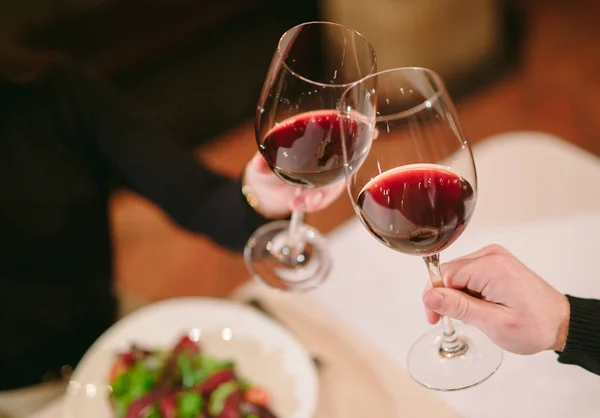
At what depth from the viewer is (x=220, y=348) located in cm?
100

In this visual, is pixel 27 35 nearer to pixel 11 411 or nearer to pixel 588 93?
pixel 11 411

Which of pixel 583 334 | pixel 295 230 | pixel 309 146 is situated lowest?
pixel 295 230

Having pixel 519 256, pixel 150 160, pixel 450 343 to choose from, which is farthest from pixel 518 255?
pixel 150 160

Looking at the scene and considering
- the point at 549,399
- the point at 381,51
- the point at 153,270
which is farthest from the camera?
the point at 381,51

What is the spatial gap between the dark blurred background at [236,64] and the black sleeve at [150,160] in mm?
915

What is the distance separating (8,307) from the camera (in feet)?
4.11

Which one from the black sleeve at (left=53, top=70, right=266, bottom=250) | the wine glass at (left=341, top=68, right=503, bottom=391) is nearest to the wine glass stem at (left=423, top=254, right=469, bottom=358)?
the wine glass at (left=341, top=68, right=503, bottom=391)

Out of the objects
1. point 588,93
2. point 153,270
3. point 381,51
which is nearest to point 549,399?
point 153,270

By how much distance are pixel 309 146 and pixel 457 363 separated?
1.04ft

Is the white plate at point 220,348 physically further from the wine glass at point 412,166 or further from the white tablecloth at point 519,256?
the wine glass at point 412,166

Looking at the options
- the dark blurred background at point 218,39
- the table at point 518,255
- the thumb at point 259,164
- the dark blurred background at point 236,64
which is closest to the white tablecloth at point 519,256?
the table at point 518,255

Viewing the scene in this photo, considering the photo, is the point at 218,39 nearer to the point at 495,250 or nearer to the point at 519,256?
the point at 519,256

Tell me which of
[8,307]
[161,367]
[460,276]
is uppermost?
[460,276]

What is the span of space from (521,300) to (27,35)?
2118 millimetres
